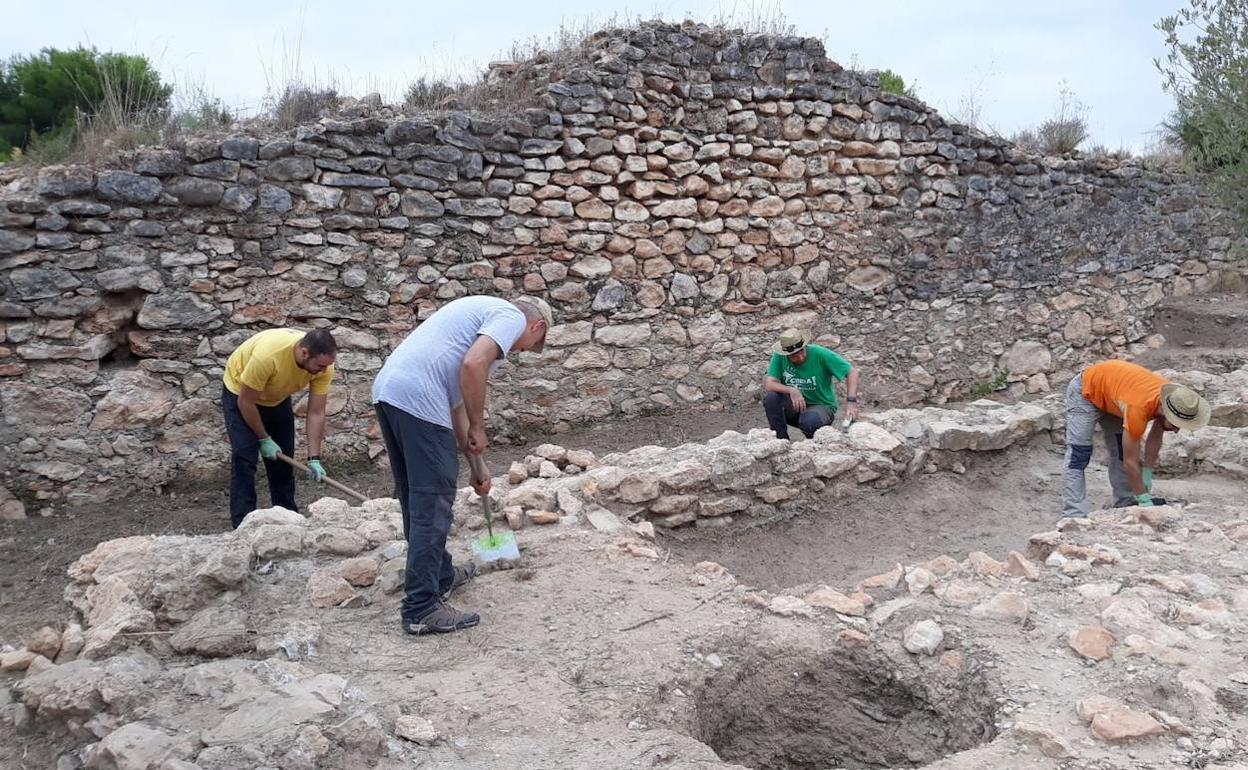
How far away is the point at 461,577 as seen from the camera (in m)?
3.90

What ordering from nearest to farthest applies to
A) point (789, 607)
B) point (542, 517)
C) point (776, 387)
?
point (789, 607) → point (542, 517) → point (776, 387)

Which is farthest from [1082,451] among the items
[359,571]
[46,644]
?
[46,644]

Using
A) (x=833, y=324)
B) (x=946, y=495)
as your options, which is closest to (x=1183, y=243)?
(x=833, y=324)

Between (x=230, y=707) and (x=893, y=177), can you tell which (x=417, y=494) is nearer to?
(x=230, y=707)

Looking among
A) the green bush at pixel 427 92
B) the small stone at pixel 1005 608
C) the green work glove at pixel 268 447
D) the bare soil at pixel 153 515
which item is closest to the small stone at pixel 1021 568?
the small stone at pixel 1005 608

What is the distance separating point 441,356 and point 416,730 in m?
1.32

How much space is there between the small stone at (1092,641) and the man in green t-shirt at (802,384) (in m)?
3.32

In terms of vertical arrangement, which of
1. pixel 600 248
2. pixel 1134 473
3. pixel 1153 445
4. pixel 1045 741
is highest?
pixel 600 248

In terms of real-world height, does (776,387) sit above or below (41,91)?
below

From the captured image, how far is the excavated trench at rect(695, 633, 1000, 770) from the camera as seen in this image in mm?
3268

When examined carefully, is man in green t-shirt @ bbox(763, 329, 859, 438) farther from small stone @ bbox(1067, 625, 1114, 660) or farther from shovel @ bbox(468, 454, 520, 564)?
small stone @ bbox(1067, 625, 1114, 660)

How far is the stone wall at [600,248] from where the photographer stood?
6039 millimetres

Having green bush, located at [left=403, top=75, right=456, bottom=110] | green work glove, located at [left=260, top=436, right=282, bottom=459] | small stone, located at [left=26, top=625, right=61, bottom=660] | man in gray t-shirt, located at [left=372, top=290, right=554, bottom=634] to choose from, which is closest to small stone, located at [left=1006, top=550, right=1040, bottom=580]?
man in gray t-shirt, located at [left=372, top=290, right=554, bottom=634]

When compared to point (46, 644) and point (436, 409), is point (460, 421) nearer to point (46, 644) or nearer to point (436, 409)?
point (436, 409)
